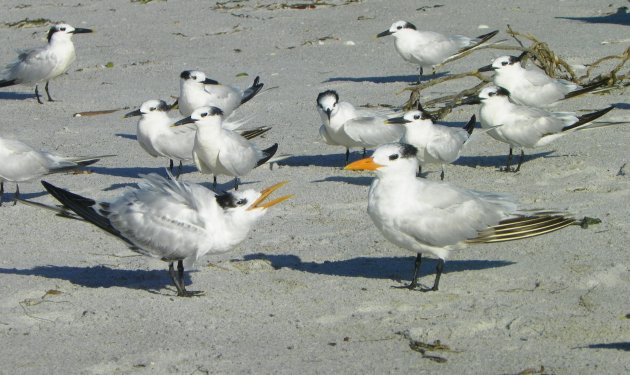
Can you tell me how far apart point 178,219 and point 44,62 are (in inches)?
225

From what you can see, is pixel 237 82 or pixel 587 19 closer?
pixel 237 82

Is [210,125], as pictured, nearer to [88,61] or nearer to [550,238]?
[550,238]

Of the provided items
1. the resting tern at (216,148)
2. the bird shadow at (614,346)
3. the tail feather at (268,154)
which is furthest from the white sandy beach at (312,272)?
the resting tern at (216,148)

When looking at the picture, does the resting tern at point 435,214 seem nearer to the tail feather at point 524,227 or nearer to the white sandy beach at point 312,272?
the tail feather at point 524,227

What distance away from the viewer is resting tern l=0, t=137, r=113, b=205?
6.92 metres

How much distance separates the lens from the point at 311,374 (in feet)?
13.4

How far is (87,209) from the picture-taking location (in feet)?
17.1

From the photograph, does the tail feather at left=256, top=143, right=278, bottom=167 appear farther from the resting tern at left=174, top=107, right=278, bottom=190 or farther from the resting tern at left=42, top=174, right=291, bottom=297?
the resting tern at left=42, top=174, right=291, bottom=297

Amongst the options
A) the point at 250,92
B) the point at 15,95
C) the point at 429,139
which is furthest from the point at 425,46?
the point at 15,95

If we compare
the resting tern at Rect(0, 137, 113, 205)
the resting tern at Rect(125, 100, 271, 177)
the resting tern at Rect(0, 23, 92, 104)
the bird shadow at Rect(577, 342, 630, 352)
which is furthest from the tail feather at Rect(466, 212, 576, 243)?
the resting tern at Rect(0, 23, 92, 104)

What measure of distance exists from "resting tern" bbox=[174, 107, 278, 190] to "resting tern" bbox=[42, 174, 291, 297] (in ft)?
6.00

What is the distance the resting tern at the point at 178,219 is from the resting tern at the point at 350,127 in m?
2.62

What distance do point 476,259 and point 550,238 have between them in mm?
457

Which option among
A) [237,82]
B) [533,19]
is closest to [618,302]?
[237,82]
